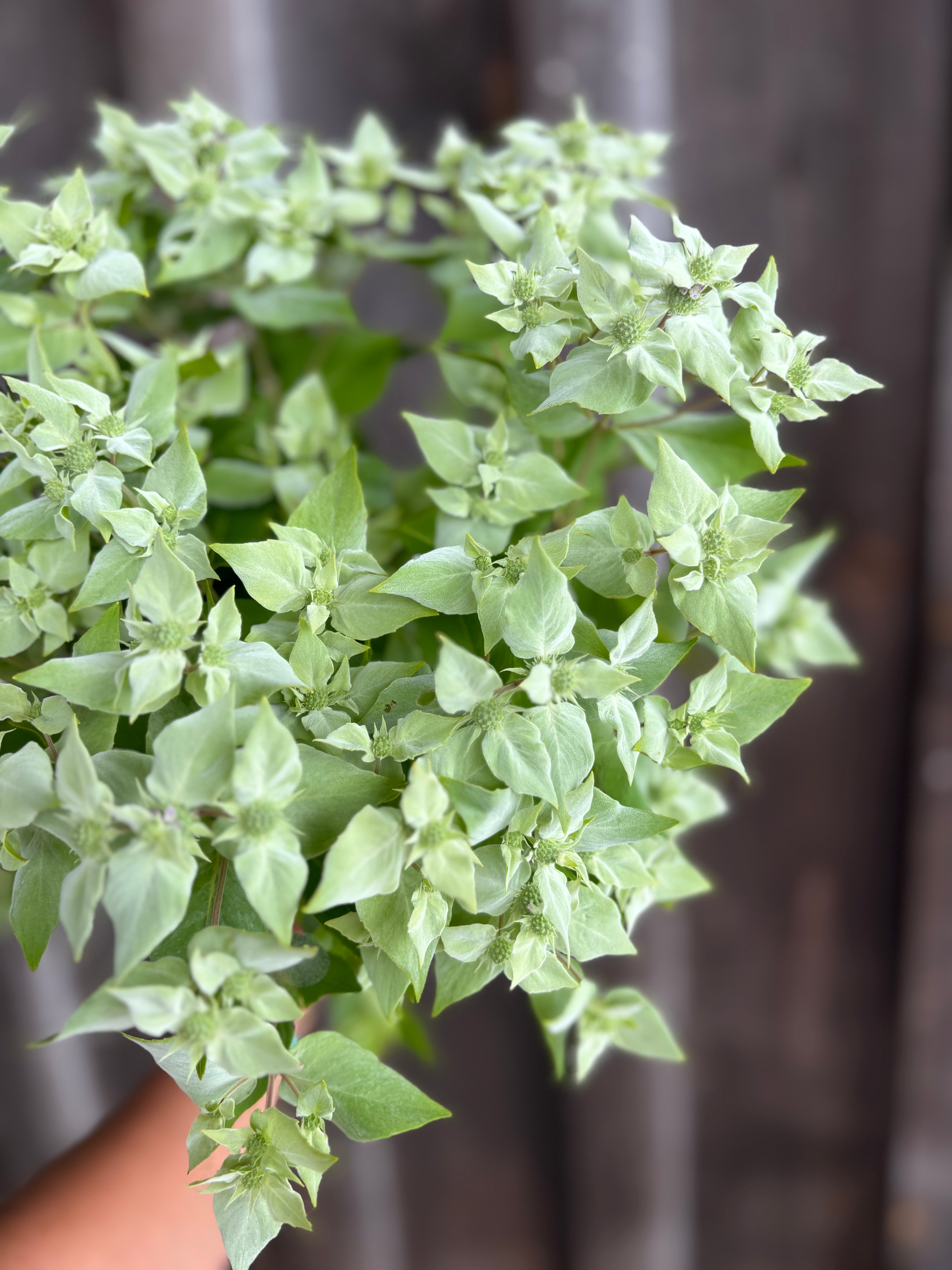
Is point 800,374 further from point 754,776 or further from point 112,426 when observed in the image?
point 754,776

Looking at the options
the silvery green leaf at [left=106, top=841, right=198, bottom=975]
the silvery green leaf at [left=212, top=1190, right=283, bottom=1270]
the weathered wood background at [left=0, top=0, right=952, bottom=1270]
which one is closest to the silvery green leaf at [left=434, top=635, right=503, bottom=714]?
the silvery green leaf at [left=106, top=841, right=198, bottom=975]

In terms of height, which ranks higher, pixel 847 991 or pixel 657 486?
pixel 657 486

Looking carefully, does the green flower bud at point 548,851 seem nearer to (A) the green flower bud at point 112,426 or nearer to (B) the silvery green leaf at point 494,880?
(B) the silvery green leaf at point 494,880

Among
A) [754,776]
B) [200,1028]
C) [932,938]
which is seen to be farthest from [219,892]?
[932,938]

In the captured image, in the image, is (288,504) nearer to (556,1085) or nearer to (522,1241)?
(556,1085)

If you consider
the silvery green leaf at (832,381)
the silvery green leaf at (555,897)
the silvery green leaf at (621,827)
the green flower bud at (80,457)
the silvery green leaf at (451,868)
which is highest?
the green flower bud at (80,457)

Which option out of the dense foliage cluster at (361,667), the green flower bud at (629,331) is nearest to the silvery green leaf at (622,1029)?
the dense foliage cluster at (361,667)

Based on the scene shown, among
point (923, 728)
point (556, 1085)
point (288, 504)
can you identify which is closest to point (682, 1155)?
point (556, 1085)
